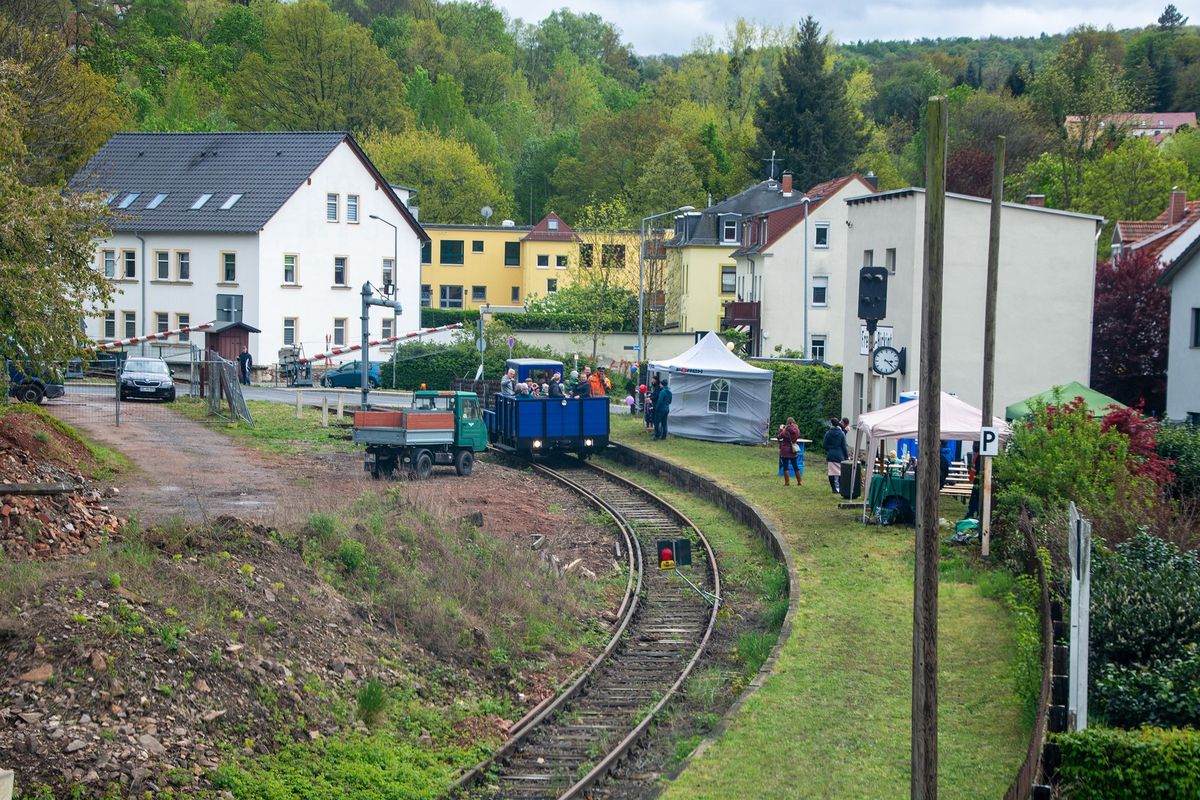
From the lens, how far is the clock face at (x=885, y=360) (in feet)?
81.2

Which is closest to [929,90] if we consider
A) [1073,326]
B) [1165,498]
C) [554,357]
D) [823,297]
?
[823,297]

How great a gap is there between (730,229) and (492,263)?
16.4 metres

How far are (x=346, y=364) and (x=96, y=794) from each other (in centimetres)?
4405

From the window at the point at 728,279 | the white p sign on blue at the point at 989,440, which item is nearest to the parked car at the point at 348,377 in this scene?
the window at the point at 728,279

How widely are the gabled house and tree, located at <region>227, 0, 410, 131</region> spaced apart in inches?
975

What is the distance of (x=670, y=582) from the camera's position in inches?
901

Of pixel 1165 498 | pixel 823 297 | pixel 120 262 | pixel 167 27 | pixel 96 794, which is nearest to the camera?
pixel 96 794

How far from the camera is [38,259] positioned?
64.8ft

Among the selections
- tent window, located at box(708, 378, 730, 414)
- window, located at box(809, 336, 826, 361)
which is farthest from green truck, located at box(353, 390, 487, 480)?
window, located at box(809, 336, 826, 361)

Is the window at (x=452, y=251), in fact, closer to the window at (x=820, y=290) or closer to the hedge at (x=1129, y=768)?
the window at (x=820, y=290)

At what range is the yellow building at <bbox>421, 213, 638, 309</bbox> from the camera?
81062mm

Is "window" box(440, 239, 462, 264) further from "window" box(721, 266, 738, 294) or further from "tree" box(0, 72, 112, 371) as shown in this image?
"tree" box(0, 72, 112, 371)

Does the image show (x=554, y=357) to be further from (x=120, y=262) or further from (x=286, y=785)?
(x=286, y=785)

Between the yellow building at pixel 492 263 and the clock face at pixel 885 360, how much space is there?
2169 inches
